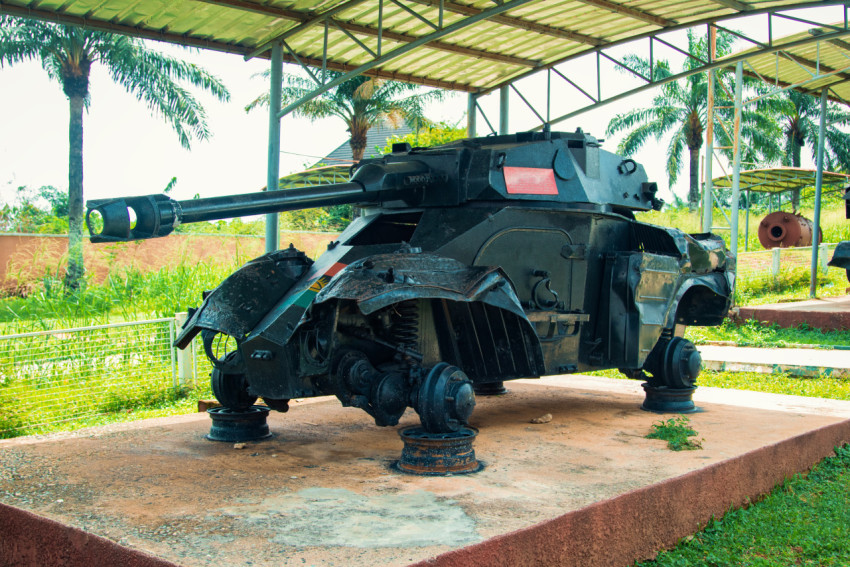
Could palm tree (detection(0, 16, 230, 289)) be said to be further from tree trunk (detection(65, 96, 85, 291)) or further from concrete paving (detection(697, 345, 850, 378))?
concrete paving (detection(697, 345, 850, 378))

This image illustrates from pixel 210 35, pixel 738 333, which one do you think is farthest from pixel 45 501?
pixel 738 333

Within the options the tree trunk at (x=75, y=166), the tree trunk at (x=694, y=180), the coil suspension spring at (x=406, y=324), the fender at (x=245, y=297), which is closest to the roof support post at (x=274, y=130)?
the fender at (x=245, y=297)

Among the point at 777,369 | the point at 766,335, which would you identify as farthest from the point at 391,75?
the point at 766,335

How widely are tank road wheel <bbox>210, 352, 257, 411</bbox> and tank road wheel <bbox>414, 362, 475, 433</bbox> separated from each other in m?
1.61

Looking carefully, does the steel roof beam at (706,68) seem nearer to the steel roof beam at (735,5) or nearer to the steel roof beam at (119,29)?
the steel roof beam at (735,5)

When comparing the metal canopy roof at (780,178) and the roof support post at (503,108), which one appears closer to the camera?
the roof support post at (503,108)

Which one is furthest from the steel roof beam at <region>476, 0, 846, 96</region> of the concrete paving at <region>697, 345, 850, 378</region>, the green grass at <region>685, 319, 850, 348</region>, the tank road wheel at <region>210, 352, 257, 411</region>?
the tank road wheel at <region>210, 352, 257, 411</region>

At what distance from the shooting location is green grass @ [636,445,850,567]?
4.99 m

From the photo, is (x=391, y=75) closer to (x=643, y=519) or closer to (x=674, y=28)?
(x=674, y=28)

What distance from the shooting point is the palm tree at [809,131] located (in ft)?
133

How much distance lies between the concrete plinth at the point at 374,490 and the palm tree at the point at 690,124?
30.0 m

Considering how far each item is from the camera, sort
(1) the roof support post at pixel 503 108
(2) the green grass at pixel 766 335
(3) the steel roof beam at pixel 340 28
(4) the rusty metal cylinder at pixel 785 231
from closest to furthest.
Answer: (3) the steel roof beam at pixel 340 28 < (2) the green grass at pixel 766 335 < (1) the roof support post at pixel 503 108 < (4) the rusty metal cylinder at pixel 785 231

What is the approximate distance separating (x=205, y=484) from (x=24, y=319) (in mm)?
7922

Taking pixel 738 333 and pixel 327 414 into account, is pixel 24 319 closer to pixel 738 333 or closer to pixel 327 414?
pixel 327 414
